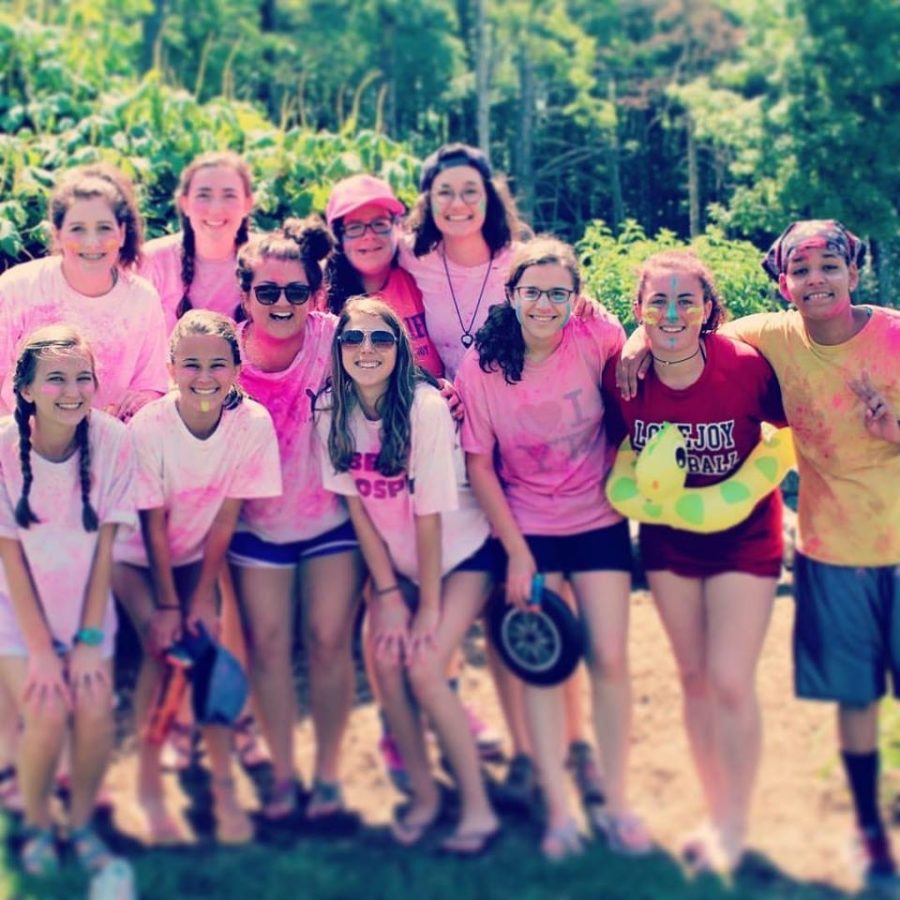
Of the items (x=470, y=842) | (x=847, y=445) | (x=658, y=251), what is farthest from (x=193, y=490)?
(x=658, y=251)

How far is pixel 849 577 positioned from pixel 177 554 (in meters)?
2.12

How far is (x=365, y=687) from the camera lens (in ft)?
11.6

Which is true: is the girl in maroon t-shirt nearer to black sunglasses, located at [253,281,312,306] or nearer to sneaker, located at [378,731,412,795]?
sneaker, located at [378,731,412,795]

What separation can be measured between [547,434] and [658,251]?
99.2 inches

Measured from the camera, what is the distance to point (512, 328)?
11.3 ft

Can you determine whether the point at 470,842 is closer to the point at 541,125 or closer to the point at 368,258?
the point at 368,258

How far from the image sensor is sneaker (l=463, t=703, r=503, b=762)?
3.46 meters

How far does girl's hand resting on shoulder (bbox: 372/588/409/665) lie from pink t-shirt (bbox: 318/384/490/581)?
13 centimetres

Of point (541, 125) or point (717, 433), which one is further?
point (541, 125)

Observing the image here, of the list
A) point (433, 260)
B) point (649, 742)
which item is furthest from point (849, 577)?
point (433, 260)

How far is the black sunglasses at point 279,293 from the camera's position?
11.8ft

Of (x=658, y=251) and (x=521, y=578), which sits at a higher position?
(x=658, y=251)

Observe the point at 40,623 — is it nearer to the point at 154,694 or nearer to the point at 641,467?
the point at 154,694

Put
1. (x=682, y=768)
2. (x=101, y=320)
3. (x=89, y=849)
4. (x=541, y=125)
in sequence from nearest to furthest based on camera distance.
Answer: (x=89, y=849), (x=682, y=768), (x=101, y=320), (x=541, y=125)
